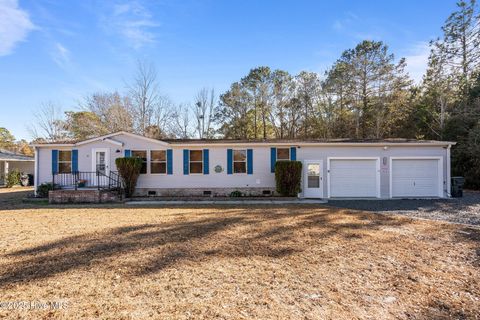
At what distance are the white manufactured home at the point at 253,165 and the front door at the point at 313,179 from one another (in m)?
0.04

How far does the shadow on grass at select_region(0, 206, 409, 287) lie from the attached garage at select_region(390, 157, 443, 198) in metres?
5.52

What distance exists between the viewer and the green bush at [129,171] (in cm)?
1241

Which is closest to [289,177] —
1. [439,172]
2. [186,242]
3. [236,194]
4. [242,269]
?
[236,194]

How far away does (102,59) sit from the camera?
1670 centimetres

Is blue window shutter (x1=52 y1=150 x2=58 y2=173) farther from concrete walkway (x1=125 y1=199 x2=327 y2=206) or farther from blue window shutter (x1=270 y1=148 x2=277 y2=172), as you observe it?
blue window shutter (x1=270 y1=148 x2=277 y2=172)

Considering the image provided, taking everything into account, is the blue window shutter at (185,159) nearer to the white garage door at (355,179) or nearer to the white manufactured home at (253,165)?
the white manufactured home at (253,165)

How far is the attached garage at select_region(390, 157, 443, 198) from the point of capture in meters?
12.5

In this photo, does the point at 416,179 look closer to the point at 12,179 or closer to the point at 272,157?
the point at 272,157

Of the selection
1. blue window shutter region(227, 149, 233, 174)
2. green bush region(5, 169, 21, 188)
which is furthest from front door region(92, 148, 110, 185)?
green bush region(5, 169, 21, 188)

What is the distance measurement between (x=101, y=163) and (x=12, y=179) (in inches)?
492

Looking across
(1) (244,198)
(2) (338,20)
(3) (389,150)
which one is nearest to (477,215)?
(3) (389,150)

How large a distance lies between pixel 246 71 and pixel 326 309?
26.7 metres

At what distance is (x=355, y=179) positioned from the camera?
12695 millimetres

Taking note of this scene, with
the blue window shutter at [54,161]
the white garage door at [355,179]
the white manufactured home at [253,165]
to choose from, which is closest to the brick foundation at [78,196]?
the white manufactured home at [253,165]
